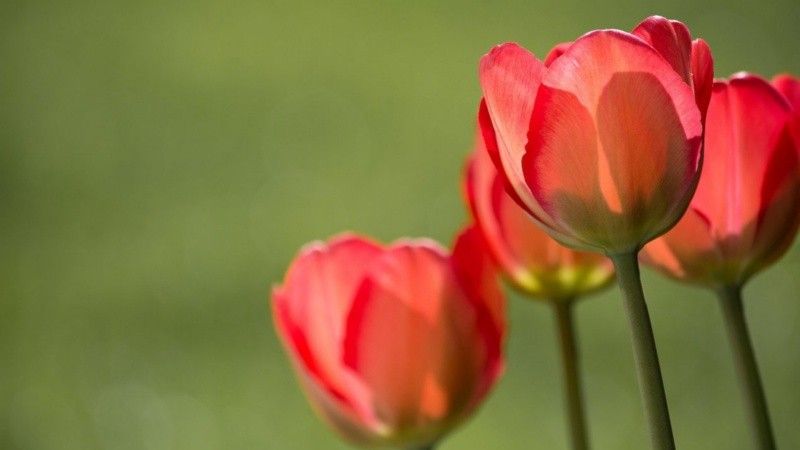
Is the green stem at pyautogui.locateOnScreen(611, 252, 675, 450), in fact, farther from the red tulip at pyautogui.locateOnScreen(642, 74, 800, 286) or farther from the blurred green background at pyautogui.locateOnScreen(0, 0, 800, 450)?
the blurred green background at pyautogui.locateOnScreen(0, 0, 800, 450)

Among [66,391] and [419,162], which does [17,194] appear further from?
[419,162]

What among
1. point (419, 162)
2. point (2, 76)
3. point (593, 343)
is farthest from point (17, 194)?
point (593, 343)

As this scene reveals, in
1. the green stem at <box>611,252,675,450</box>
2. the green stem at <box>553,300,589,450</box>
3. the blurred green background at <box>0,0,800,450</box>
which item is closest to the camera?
the green stem at <box>611,252,675,450</box>

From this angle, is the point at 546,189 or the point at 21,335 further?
the point at 21,335

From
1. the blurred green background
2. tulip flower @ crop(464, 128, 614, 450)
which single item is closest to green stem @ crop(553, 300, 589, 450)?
tulip flower @ crop(464, 128, 614, 450)

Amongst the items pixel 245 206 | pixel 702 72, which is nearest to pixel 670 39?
pixel 702 72
